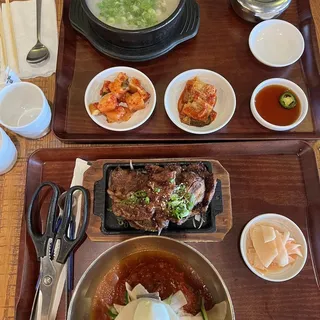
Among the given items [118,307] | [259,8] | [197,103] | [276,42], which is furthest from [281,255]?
[259,8]

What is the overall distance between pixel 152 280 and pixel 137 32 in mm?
1181

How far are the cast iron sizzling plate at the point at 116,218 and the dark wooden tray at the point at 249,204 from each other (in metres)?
0.10

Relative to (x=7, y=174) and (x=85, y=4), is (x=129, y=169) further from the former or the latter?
(x=85, y=4)

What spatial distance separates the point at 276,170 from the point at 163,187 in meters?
0.61

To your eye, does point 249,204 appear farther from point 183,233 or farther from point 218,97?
point 218,97

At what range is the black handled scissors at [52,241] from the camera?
146 centimetres

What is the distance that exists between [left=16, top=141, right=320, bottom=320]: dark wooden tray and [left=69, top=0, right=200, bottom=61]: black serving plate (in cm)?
55

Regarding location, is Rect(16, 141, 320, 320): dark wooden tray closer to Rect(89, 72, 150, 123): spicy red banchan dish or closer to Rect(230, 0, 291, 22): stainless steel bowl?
Rect(89, 72, 150, 123): spicy red banchan dish

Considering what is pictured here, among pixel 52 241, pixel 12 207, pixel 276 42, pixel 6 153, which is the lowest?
pixel 12 207

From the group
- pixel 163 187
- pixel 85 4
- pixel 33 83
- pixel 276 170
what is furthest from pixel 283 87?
pixel 33 83

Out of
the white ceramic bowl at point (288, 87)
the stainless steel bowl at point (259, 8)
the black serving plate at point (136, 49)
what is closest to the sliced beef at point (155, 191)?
the white ceramic bowl at point (288, 87)

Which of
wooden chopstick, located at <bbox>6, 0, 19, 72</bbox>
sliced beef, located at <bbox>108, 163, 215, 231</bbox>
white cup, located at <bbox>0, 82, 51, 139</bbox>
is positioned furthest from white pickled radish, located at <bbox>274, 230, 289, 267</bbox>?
wooden chopstick, located at <bbox>6, 0, 19, 72</bbox>

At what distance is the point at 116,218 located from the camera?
1.63m

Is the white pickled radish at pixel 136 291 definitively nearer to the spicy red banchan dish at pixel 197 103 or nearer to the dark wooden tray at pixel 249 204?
the dark wooden tray at pixel 249 204
